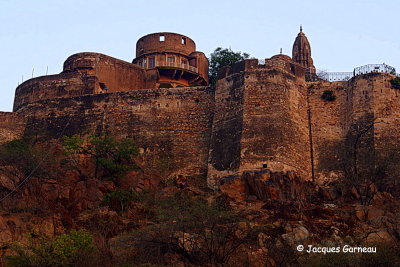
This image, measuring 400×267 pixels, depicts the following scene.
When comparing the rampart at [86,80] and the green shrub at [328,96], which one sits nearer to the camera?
the green shrub at [328,96]

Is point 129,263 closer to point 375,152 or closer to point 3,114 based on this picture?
point 375,152

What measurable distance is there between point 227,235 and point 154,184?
8.17 meters

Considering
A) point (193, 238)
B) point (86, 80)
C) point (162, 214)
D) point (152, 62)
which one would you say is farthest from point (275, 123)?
point (152, 62)

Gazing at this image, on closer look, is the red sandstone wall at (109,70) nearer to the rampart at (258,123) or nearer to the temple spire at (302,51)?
the rampart at (258,123)

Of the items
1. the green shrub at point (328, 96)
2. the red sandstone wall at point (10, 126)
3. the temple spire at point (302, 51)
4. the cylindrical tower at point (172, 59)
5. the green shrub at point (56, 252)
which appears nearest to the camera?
the green shrub at point (56, 252)

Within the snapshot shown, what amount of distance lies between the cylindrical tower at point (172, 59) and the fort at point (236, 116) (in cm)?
453

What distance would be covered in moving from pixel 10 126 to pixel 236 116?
11.5m

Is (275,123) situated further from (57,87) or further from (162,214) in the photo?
(57,87)

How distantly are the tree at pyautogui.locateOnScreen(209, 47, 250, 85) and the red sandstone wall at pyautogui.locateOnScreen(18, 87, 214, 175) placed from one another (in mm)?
8358

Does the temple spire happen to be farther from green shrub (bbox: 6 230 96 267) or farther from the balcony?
green shrub (bbox: 6 230 96 267)

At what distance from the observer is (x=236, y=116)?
36500 millimetres

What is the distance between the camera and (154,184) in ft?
116

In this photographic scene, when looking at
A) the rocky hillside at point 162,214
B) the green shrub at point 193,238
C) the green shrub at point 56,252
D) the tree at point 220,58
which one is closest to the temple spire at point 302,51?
the tree at point 220,58

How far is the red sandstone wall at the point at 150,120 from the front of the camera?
37.7 meters
